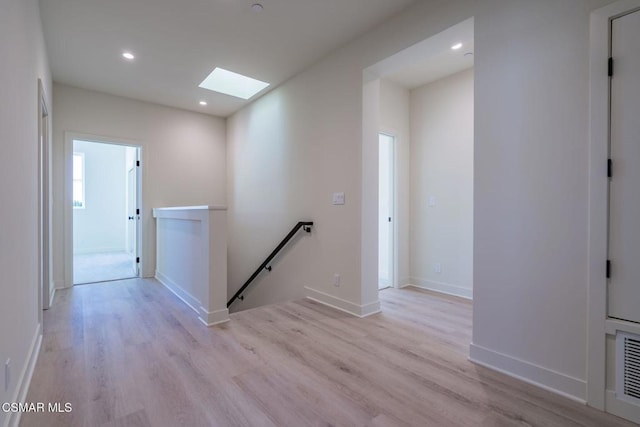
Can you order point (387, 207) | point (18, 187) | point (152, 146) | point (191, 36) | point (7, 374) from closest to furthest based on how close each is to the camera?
point (7, 374) < point (18, 187) < point (191, 36) < point (387, 207) < point (152, 146)

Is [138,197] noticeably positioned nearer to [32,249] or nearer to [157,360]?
[32,249]

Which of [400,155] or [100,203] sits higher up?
[400,155]

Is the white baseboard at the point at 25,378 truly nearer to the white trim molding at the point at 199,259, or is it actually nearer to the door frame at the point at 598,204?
the white trim molding at the point at 199,259

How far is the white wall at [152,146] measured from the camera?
4055 mm

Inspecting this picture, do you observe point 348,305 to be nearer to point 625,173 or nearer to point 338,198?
point 338,198

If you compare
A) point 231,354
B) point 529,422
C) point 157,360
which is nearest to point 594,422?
point 529,422

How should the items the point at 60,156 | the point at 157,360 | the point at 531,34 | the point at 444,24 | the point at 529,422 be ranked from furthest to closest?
the point at 60,156, the point at 444,24, the point at 157,360, the point at 531,34, the point at 529,422

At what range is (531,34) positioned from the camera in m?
1.84

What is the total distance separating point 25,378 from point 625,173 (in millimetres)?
3473

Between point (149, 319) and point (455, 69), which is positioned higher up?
point (455, 69)

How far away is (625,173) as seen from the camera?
1.52 m

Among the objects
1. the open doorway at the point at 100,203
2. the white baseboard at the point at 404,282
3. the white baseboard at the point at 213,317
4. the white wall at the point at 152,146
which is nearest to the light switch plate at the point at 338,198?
the white baseboard at the point at 213,317

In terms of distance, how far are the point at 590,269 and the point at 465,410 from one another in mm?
1012

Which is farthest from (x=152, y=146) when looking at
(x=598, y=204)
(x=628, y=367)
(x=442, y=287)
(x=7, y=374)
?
(x=628, y=367)
